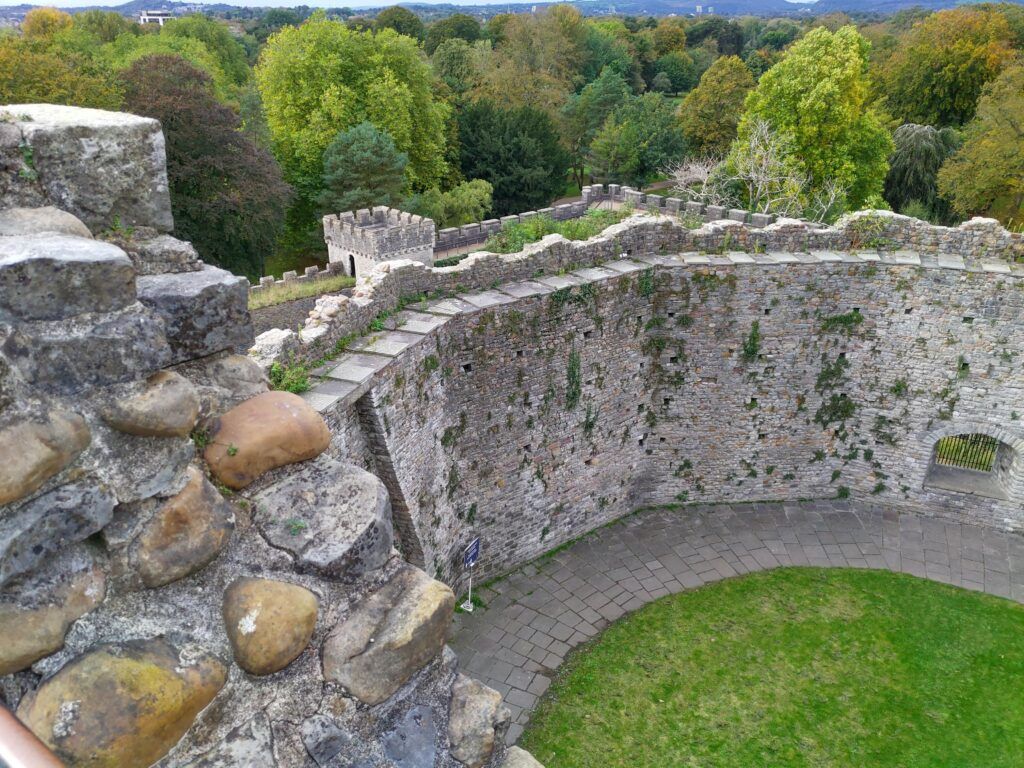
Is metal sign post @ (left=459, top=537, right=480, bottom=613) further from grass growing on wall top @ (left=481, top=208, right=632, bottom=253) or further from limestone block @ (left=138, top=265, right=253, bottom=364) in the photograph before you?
limestone block @ (left=138, top=265, right=253, bottom=364)

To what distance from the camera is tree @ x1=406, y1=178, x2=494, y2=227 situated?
101ft

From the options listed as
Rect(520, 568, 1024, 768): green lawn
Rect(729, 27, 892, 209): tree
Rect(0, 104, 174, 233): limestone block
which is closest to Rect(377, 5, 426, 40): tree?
Rect(729, 27, 892, 209): tree

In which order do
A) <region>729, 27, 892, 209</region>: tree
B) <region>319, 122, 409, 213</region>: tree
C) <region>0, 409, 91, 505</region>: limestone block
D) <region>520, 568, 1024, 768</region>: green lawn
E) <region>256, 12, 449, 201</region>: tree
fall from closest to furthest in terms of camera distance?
<region>0, 409, 91, 505</region>: limestone block < <region>520, 568, 1024, 768</region>: green lawn < <region>729, 27, 892, 209</region>: tree < <region>319, 122, 409, 213</region>: tree < <region>256, 12, 449, 201</region>: tree

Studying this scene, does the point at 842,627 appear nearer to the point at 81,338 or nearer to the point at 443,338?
the point at 443,338

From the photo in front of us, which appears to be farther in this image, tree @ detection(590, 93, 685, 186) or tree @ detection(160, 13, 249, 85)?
tree @ detection(160, 13, 249, 85)

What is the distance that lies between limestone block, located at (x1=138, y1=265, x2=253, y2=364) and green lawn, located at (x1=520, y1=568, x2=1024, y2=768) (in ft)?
26.5

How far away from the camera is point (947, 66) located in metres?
41.2

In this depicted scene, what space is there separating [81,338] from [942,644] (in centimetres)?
1229

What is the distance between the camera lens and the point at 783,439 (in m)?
13.7

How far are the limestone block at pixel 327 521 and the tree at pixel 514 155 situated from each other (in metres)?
33.7

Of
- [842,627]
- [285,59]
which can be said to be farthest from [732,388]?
[285,59]

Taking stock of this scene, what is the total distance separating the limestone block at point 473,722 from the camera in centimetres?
282

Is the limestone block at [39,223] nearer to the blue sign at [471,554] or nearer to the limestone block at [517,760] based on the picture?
the limestone block at [517,760]

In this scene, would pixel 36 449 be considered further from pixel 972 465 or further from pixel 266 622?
pixel 972 465
